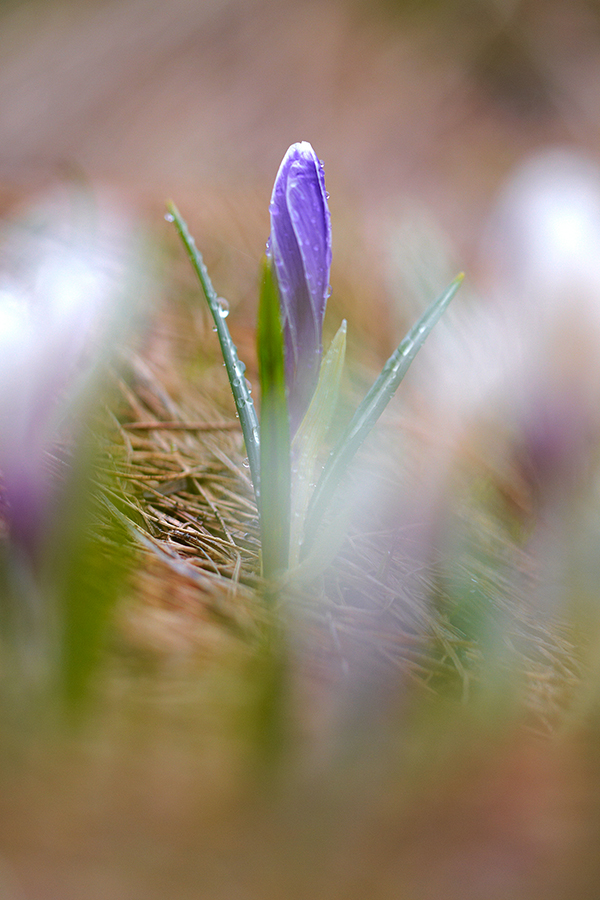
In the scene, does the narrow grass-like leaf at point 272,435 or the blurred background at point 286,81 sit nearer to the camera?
the narrow grass-like leaf at point 272,435

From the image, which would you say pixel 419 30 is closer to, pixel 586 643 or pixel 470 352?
pixel 470 352

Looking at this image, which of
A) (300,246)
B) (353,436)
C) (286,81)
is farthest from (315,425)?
(286,81)

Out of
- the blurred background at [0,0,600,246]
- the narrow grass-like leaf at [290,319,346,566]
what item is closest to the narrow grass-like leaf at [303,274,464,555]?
the narrow grass-like leaf at [290,319,346,566]

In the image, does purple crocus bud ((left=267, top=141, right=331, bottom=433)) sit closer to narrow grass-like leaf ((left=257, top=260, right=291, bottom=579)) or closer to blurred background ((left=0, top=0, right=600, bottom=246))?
narrow grass-like leaf ((left=257, top=260, right=291, bottom=579))

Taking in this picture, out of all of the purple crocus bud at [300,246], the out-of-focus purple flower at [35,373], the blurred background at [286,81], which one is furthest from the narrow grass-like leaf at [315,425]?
the blurred background at [286,81]

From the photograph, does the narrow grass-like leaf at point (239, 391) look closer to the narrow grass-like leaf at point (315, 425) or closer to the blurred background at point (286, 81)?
the narrow grass-like leaf at point (315, 425)

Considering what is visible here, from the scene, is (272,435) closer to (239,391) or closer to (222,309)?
(239,391)
